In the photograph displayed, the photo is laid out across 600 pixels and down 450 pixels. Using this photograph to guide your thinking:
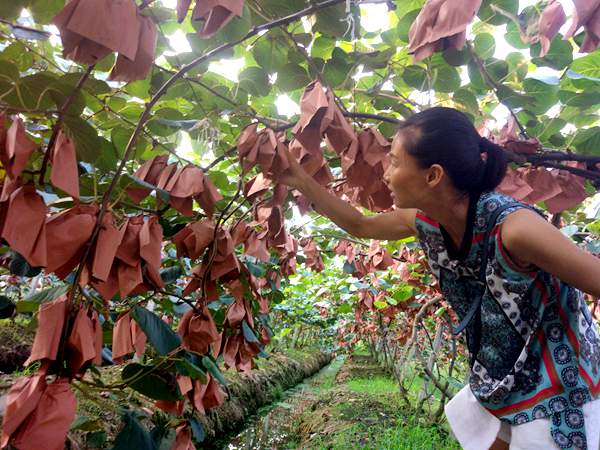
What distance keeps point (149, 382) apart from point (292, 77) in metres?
0.77

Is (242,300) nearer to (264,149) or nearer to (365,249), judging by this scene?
(264,149)

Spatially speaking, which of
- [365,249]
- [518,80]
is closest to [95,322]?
[518,80]

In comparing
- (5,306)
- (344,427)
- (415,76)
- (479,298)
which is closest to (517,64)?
(415,76)

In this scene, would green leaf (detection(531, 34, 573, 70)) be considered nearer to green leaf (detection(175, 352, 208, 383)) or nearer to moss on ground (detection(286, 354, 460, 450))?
green leaf (detection(175, 352, 208, 383))

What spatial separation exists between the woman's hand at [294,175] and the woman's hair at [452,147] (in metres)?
0.21

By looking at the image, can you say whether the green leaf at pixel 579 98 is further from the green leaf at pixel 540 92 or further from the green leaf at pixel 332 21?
the green leaf at pixel 332 21

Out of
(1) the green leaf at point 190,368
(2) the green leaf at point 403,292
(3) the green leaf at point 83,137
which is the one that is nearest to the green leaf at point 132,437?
(1) the green leaf at point 190,368

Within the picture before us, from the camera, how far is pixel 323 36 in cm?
103

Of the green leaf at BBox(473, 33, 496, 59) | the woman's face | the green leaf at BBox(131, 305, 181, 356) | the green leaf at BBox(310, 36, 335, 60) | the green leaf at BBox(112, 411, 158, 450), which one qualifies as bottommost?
the green leaf at BBox(112, 411, 158, 450)

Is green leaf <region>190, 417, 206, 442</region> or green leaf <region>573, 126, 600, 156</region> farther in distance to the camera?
green leaf <region>190, 417, 206, 442</region>

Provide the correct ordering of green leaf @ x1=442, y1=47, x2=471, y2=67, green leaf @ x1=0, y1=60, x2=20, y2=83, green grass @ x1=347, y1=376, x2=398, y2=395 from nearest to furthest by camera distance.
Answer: green leaf @ x1=0, y1=60, x2=20, y2=83 → green leaf @ x1=442, y1=47, x2=471, y2=67 → green grass @ x1=347, y1=376, x2=398, y2=395

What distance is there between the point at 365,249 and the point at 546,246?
226cm

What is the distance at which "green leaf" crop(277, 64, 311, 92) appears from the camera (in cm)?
103

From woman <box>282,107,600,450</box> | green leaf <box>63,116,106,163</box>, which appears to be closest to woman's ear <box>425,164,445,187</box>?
woman <box>282,107,600,450</box>
